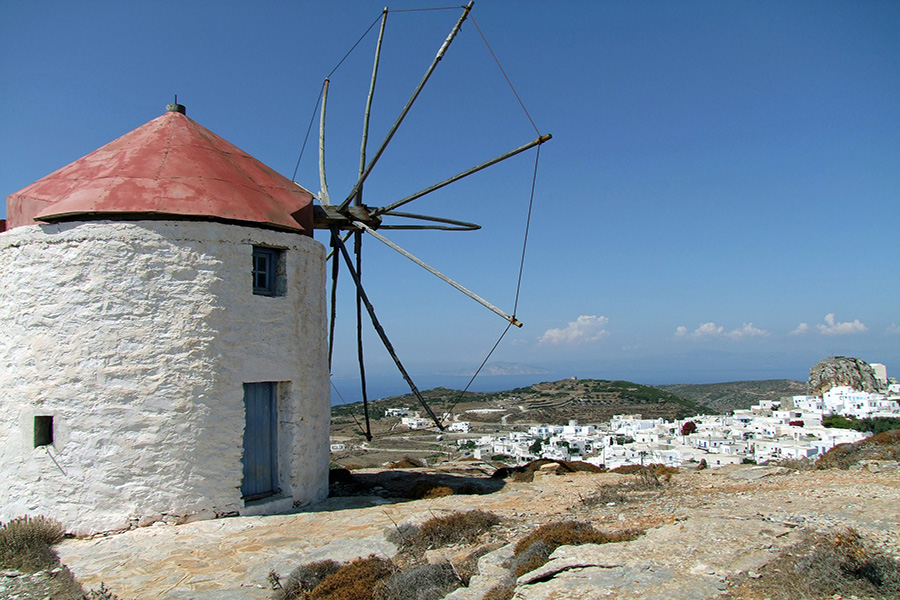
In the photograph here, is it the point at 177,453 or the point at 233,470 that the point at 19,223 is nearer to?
the point at 177,453

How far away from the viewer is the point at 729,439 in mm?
35562

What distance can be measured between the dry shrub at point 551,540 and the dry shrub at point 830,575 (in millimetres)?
1475

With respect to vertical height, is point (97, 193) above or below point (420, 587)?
above

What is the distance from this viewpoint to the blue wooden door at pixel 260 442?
8422 millimetres

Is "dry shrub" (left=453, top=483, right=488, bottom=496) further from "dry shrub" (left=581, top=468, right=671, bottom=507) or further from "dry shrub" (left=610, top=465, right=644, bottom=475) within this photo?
"dry shrub" (left=610, top=465, right=644, bottom=475)

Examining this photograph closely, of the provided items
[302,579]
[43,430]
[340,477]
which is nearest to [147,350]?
[43,430]

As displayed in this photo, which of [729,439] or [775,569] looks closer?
[775,569]

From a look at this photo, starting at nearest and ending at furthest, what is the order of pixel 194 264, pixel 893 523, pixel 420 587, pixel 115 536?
1. pixel 420 587
2. pixel 893 523
3. pixel 115 536
4. pixel 194 264

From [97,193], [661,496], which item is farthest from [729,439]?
[97,193]

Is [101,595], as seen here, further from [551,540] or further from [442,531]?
[551,540]

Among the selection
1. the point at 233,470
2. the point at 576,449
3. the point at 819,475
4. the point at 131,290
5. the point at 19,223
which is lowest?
the point at 576,449

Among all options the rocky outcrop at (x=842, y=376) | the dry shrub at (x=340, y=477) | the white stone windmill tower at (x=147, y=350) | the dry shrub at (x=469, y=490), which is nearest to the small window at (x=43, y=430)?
the white stone windmill tower at (x=147, y=350)

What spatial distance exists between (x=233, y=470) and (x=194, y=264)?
2919mm

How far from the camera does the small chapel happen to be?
748cm
